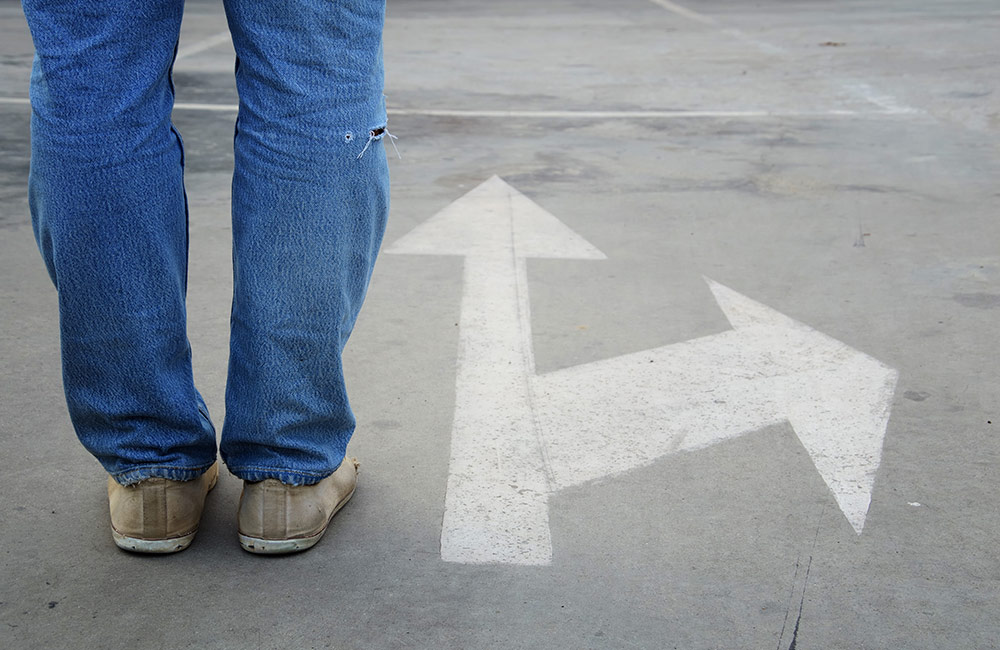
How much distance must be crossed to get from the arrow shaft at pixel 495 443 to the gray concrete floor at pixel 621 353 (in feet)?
0.12

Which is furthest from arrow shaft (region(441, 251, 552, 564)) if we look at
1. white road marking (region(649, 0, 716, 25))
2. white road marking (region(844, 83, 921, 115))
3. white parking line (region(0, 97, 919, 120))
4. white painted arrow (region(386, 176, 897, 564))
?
white road marking (region(649, 0, 716, 25))

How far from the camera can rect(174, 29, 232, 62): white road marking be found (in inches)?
291

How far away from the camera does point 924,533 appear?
1868mm

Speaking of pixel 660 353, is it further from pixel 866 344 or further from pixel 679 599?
pixel 679 599

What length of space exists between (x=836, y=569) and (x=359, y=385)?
1144 millimetres

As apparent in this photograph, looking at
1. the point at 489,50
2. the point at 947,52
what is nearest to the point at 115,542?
the point at 489,50

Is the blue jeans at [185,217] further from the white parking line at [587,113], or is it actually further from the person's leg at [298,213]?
the white parking line at [587,113]

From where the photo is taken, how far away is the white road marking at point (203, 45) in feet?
24.2

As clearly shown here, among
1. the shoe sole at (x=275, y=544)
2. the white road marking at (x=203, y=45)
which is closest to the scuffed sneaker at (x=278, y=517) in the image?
the shoe sole at (x=275, y=544)

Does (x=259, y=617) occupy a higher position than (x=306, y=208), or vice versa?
(x=306, y=208)

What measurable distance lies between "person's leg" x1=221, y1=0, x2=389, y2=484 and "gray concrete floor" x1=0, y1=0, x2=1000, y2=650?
25 centimetres

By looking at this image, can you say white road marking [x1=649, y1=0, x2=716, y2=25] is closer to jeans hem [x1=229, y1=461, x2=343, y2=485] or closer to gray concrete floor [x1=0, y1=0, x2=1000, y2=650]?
gray concrete floor [x1=0, y1=0, x2=1000, y2=650]

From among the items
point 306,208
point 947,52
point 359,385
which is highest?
point 306,208

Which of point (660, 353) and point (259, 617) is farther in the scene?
point (660, 353)
